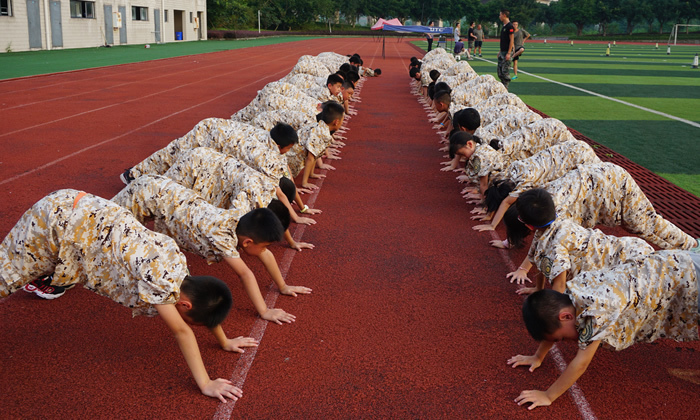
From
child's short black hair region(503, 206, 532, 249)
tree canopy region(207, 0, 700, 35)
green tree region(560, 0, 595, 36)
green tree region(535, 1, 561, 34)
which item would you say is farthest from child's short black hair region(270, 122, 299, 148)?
green tree region(535, 1, 561, 34)

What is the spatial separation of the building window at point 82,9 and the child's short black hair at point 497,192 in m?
27.8

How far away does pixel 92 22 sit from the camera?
28922 mm

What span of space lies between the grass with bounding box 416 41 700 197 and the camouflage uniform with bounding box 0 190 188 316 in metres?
6.23

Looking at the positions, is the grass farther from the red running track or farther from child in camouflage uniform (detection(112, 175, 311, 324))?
child in camouflage uniform (detection(112, 175, 311, 324))

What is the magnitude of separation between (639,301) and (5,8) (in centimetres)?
2648

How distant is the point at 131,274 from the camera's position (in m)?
2.94

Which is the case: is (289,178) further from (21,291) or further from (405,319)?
(21,291)

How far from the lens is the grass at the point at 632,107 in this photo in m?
8.27

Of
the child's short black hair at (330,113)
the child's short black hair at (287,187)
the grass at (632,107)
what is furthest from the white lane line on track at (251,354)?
the grass at (632,107)

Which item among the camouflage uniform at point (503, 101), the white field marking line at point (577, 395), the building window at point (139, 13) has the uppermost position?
the building window at point (139, 13)

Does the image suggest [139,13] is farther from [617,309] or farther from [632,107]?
[617,309]

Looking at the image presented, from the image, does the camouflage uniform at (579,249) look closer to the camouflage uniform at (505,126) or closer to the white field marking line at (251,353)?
the white field marking line at (251,353)

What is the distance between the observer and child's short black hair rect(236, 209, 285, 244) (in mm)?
3453

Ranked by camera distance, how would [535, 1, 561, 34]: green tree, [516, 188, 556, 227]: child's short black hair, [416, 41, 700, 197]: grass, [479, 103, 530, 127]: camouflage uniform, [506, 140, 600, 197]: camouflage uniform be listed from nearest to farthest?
[516, 188, 556, 227]: child's short black hair
[506, 140, 600, 197]: camouflage uniform
[479, 103, 530, 127]: camouflage uniform
[416, 41, 700, 197]: grass
[535, 1, 561, 34]: green tree
